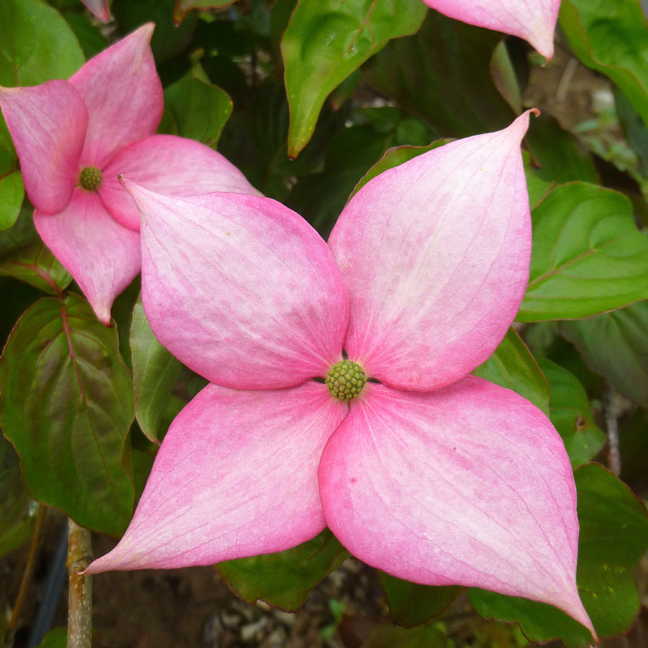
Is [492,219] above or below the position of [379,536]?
above

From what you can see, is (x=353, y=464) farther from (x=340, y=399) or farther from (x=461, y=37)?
(x=461, y=37)

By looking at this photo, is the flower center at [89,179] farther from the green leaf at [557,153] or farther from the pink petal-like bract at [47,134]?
the green leaf at [557,153]

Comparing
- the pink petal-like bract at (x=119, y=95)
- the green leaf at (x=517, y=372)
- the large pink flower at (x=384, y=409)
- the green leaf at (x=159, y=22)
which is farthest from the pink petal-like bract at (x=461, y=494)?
the green leaf at (x=159, y=22)

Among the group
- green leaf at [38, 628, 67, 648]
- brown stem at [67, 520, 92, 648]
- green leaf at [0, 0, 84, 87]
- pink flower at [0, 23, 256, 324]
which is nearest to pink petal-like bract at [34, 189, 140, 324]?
pink flower at [0, 23, 256, 324]

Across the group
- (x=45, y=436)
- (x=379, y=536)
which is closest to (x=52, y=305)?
(x=45, y=436)

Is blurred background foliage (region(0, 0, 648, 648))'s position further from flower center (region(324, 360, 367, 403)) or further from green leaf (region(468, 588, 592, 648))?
flower center (region(324, 360, 367, 403))
